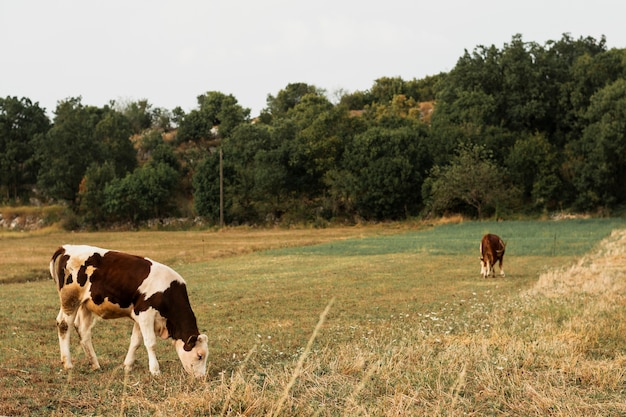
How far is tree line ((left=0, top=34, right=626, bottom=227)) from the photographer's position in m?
74.0

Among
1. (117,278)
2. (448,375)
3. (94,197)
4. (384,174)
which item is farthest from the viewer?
(94,197)

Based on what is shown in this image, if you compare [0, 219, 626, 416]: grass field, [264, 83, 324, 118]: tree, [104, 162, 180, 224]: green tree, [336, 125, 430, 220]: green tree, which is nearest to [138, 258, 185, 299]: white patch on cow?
[0, 219, 626, 416]: grass field

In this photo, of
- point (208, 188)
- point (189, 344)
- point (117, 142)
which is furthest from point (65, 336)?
point (117, 142)

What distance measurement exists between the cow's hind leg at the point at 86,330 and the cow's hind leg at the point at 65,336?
12 centimetres

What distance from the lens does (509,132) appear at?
81188 millimetres

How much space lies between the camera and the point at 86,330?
32.0 ft

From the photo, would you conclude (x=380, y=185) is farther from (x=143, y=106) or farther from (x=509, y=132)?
(x=143, y=106)

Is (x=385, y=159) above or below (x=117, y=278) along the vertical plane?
above

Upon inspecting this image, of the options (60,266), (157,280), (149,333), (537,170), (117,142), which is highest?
(117,142)

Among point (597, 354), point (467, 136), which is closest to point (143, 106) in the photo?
point (467, 136)

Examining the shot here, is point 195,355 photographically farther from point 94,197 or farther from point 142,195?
point 94,197

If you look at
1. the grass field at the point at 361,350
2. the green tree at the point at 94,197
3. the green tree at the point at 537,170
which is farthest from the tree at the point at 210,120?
the grass field at the point at 361,350

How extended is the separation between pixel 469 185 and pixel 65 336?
65.1 metres

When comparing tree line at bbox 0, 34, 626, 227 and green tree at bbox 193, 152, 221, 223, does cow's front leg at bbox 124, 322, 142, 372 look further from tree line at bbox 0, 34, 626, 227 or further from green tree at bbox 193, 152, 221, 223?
green tree at bbox 193, 152, 221, 223
